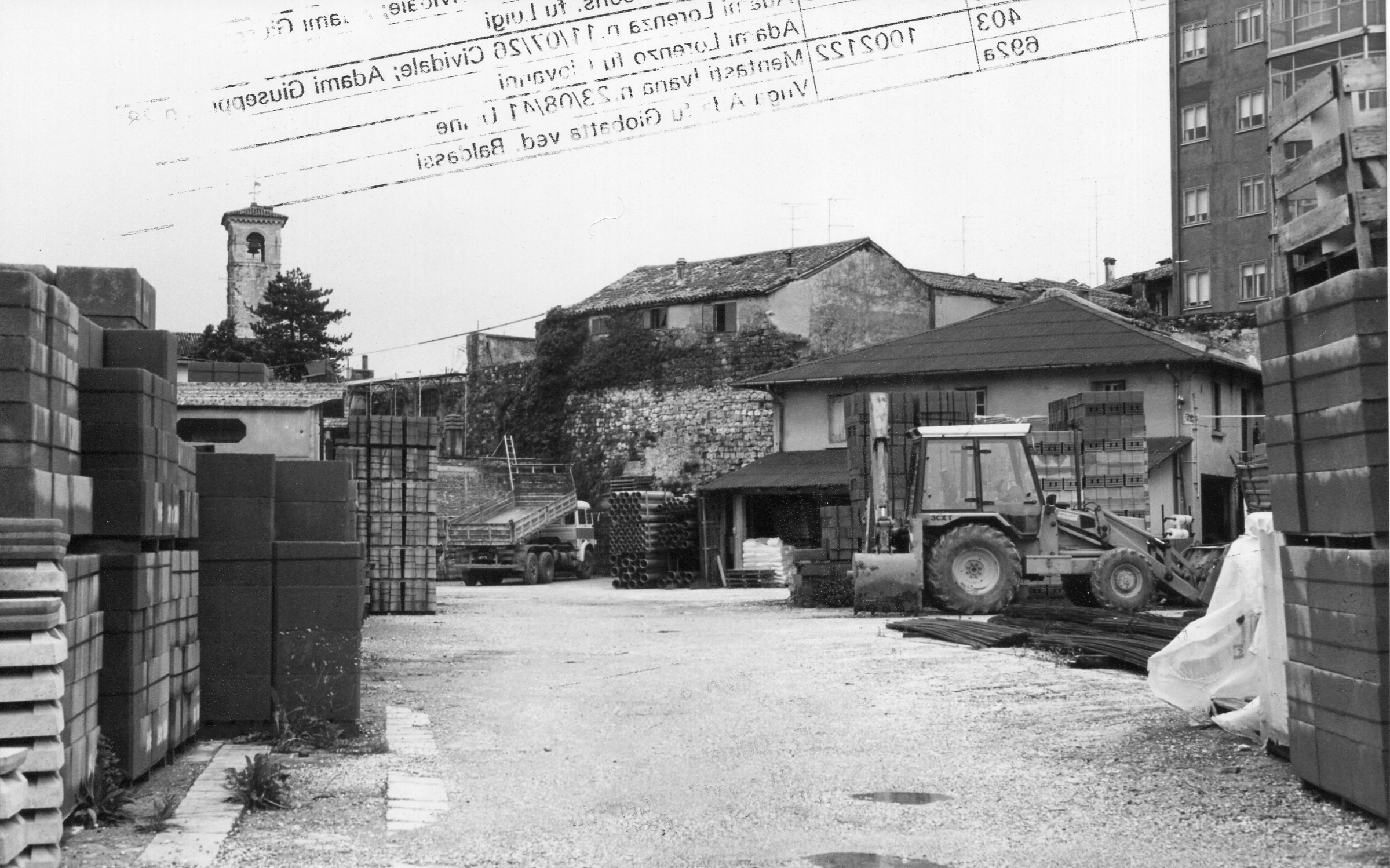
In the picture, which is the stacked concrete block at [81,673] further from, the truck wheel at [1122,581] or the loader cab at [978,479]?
the truck wheel at [1122,581]

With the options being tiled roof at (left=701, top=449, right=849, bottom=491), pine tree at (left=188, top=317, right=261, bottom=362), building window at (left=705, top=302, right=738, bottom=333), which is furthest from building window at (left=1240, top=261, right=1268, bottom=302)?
pine tree at (left=188, top=317, right=261, bottom=362)

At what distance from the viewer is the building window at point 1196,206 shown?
4969 cm

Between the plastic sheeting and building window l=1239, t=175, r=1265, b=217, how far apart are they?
41.3 m

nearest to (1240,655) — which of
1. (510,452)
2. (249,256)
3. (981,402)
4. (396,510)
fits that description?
(396,510)

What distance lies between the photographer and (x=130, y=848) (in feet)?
20.6

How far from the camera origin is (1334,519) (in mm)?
7031

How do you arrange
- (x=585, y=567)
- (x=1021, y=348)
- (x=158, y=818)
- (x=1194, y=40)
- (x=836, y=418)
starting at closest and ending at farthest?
(x=158, y=818)
(x=1021, y=348)
(x=836, y=418)
(x=585, y=567)
(x=1194, y=40)

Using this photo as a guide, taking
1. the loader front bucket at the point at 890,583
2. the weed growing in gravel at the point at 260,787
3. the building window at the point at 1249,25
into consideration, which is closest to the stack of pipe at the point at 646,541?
the loader front bucket at the point at 890,583

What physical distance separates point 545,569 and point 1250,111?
2606 centimetres

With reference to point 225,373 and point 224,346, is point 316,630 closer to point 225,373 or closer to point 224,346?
point 225,373

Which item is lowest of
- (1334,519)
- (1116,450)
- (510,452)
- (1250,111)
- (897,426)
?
(1334,519)

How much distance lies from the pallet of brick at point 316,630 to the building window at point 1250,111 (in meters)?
43.4

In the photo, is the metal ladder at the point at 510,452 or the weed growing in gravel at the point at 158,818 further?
the metal ladder at the point at 510,452

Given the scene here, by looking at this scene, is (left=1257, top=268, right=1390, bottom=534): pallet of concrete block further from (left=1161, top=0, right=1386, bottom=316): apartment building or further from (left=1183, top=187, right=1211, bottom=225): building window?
(left=1183, top=187, right=1211, bottom=225): building window
